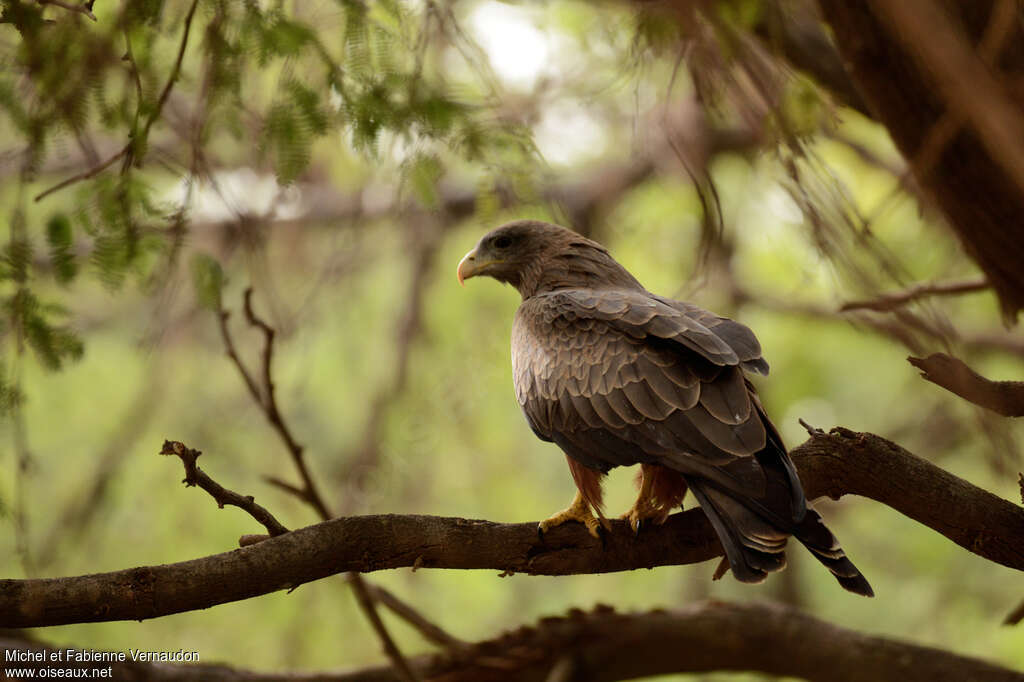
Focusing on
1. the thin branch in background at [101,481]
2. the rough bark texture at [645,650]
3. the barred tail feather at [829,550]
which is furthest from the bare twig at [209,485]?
the thin branch in background at [101,481]

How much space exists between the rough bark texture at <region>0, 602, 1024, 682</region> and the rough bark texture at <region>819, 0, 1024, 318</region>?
2.19m

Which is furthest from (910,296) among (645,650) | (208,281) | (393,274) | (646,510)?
(393,274)

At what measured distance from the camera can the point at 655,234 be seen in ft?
31.7

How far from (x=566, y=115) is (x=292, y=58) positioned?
3.85 m

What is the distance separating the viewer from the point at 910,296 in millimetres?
3588

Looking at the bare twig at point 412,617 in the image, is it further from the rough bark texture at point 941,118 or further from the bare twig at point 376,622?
the rough bark texture at point 941,118

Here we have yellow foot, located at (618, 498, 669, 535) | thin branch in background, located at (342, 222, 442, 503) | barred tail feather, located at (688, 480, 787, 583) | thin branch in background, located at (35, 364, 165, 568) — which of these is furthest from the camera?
thin branch in background, located at (342, 222, 442, 503)

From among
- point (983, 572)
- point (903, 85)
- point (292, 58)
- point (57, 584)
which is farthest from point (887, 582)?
point (57, 584)

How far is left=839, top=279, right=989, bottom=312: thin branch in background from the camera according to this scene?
337cm

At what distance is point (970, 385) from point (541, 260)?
250 cm

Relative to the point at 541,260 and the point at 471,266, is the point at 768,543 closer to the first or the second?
the point at 541,260

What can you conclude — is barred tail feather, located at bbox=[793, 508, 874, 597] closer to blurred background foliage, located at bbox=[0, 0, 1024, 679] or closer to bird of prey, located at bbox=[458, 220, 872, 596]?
bird of prey, located at bbox=[458, 220, 872, 596]

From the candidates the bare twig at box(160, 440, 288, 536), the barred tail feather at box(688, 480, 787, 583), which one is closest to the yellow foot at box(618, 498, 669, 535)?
the barred tail feather at box(688, 480, 787, 583)

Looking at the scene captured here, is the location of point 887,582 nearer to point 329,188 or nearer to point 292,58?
point 329,188
